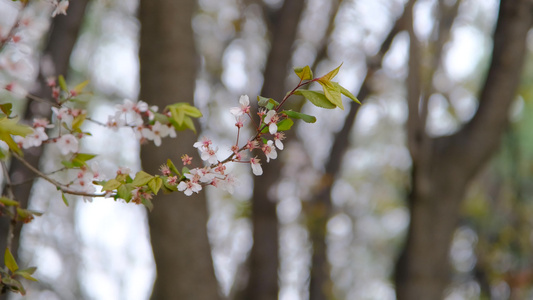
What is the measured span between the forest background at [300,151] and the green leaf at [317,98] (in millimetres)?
199

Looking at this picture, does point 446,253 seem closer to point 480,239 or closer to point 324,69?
point 324,69

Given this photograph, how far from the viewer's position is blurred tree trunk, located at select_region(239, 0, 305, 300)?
2.73 meters

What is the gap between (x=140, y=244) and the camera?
720 centimetres

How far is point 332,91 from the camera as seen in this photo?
2.97 feet

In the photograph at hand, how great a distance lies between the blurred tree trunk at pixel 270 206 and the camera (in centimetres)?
273

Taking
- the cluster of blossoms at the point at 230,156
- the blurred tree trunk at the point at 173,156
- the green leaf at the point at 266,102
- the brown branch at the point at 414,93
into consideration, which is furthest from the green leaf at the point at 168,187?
the brown branch at the point at 414,93

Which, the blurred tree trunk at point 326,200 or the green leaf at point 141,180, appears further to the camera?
the blurred tree trunk at point 326,200

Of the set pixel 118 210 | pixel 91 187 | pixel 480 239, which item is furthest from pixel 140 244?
pixel 91 187

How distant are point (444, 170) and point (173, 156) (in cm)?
128

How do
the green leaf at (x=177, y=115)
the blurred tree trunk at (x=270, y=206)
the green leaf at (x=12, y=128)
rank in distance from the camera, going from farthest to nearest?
the blurred tree trunk at (x=270, y=206), the green leaf at (x=177, y=115), the green leaf at (x=12, y=128)

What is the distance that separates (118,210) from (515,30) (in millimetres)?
5754

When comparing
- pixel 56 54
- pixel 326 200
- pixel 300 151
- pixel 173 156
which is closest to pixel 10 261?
pixel 173 156

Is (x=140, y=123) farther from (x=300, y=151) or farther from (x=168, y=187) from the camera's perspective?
(x=300, y=151)

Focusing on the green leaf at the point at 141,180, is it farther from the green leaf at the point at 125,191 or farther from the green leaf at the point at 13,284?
the green leaf at the point at 13,284
